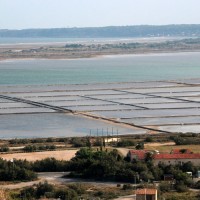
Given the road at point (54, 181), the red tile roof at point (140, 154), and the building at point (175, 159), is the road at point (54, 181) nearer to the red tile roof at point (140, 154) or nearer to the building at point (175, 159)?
the building at point (175, 159)

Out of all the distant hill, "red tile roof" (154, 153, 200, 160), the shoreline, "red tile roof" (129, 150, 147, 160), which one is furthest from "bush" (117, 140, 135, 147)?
the distant hill

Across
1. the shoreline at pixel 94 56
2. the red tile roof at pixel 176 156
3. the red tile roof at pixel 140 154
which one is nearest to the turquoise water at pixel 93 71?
the shoreline at pixel 94 56

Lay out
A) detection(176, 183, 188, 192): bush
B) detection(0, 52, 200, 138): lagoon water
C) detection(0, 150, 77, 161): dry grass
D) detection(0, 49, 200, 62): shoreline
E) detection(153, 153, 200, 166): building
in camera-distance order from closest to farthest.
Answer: detection(176, 183, 188, 192): bush → detection(153, 153, 200, 166): building → detection(0, 150, 77, 161): dry grass → detection(0, 52, 200, 138): lagoon water → detection(0, 49, 200, 62): shoreline

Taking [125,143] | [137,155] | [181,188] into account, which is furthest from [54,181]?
[125,143]

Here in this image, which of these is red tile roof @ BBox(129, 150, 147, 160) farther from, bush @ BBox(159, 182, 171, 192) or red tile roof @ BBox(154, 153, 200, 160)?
bush @ BBox(159, 182, 171, 192)

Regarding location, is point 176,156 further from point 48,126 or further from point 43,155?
point 48,126
